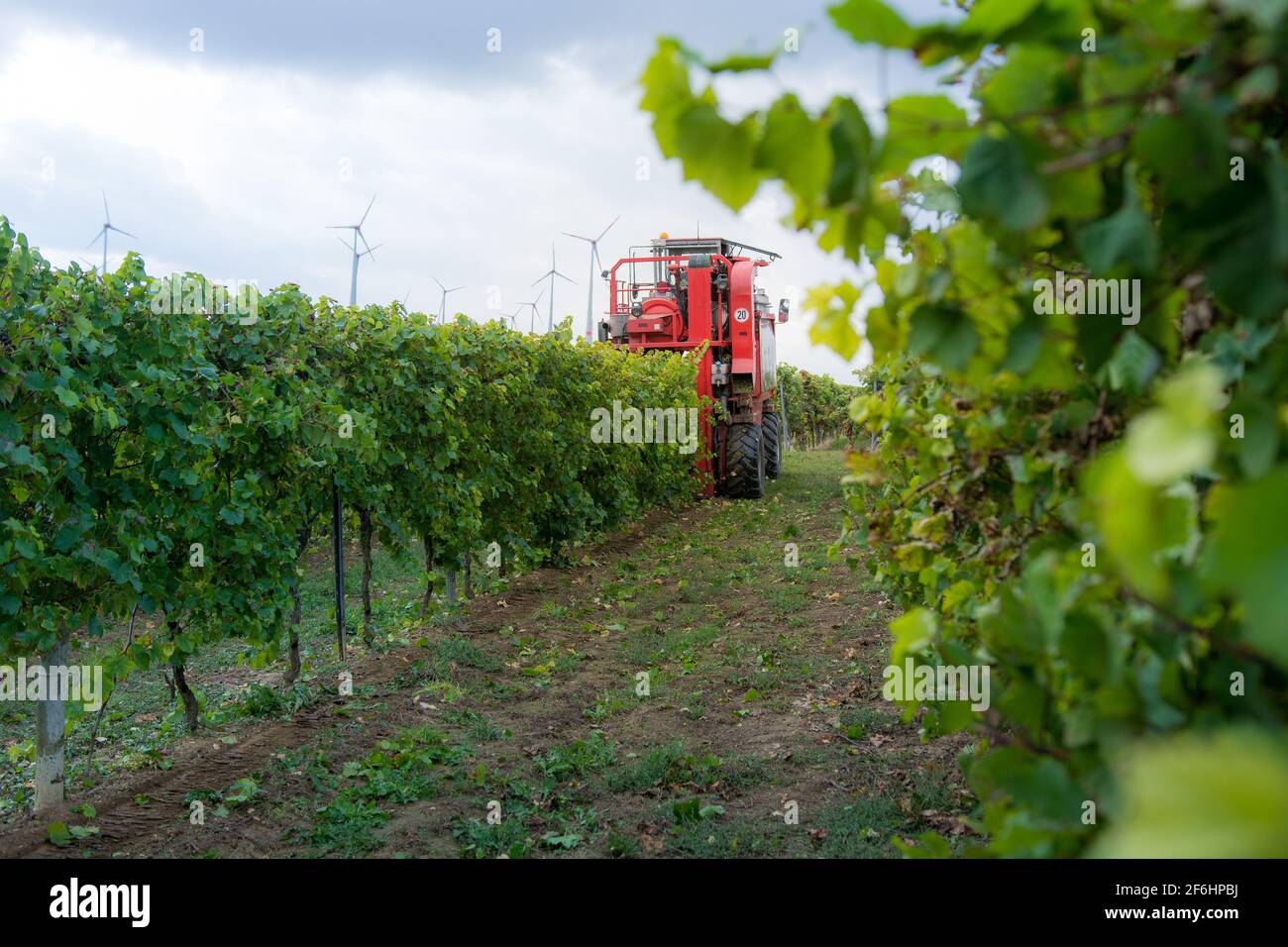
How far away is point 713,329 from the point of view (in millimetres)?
17375

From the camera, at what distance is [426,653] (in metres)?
7.46

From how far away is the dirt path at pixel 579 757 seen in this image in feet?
14.1

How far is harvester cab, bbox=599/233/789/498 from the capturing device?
16688 mm

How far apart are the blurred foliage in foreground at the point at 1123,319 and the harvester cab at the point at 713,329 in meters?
15.3

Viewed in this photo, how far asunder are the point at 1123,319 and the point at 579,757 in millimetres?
4443

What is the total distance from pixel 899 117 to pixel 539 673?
6.36 m

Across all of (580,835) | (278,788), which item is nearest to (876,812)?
(580,835)
